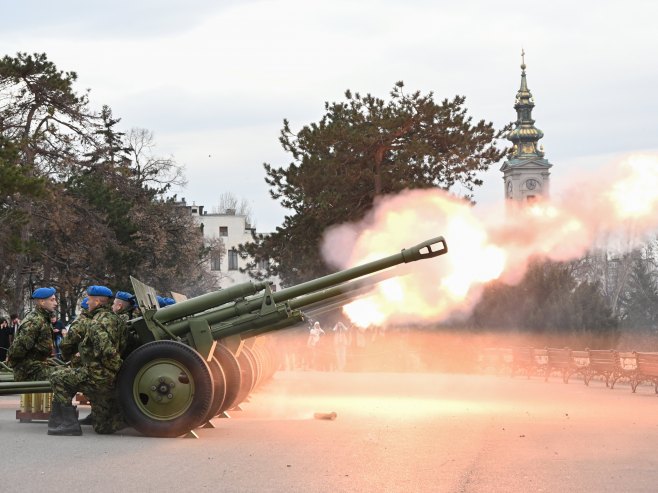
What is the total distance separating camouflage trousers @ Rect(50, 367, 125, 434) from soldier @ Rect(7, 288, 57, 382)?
983 millimetres

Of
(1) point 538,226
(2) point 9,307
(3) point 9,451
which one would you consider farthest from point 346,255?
(3) point 9,451

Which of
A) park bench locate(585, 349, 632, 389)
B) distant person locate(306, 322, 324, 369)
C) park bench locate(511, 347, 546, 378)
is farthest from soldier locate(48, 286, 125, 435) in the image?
distant person locate(306, 322, 324, 369)

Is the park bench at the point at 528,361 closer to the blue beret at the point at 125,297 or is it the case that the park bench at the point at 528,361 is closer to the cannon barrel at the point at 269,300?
the cannon barrel at the point at 269,300

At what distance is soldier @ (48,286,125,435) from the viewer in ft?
52.5

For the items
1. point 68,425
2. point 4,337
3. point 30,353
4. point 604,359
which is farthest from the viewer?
point 604,359

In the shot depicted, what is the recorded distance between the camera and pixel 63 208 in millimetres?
47094

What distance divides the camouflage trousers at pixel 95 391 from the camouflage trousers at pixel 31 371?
86cm

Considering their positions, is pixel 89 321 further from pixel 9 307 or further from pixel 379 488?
pixel 9 307

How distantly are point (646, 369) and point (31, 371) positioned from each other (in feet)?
51.4

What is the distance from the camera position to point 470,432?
666 inches

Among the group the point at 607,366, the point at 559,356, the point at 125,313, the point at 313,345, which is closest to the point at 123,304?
the point at 125,313

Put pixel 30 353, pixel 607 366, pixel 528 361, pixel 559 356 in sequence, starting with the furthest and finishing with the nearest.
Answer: pixel 528 361 < pixel 559 356 < pixel 607 366 < pixel 30 353

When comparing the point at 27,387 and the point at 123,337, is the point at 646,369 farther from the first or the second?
the point at 27,387

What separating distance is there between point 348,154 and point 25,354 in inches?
1510
